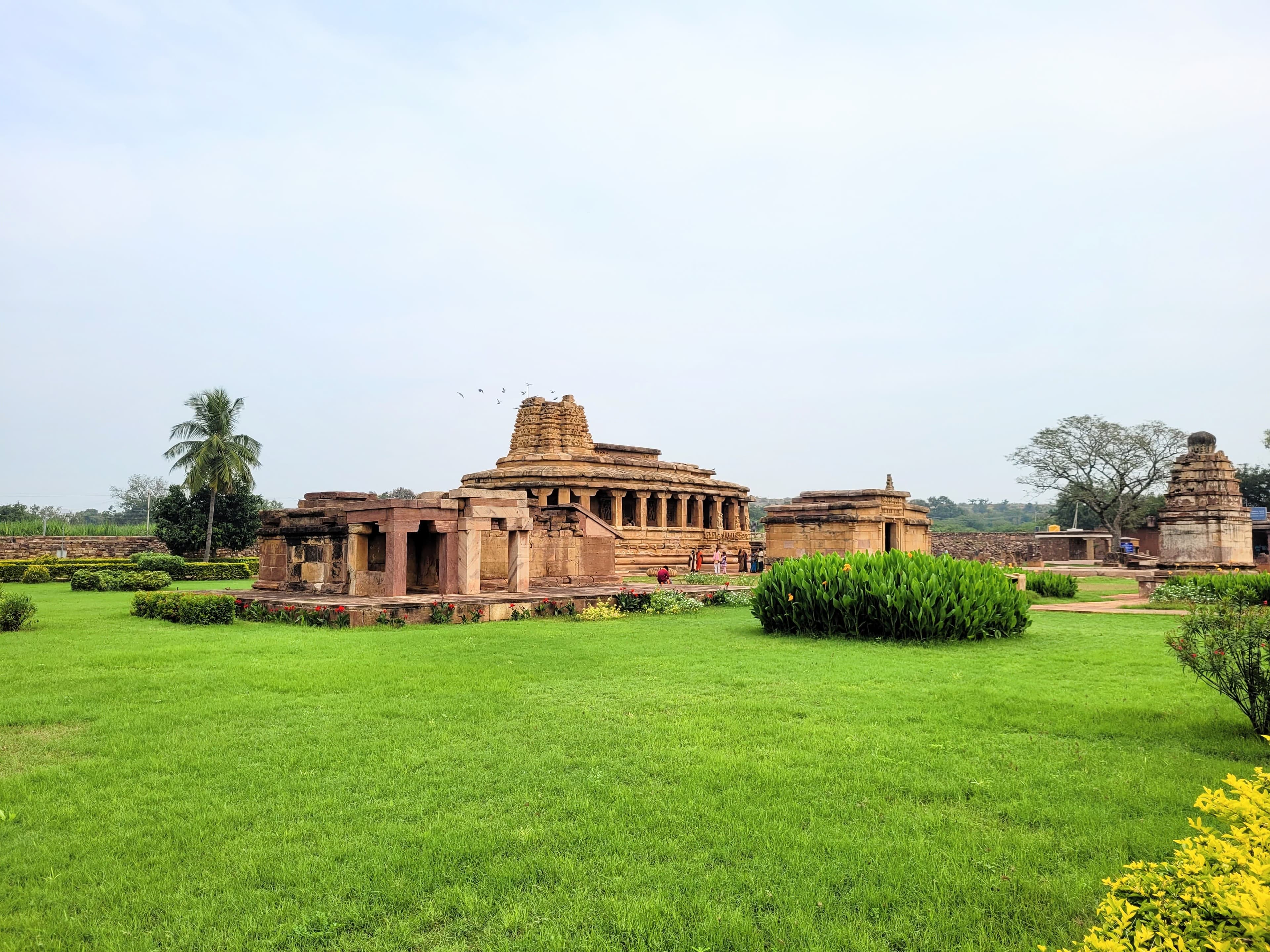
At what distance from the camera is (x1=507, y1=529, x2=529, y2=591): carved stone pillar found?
50.3 feet

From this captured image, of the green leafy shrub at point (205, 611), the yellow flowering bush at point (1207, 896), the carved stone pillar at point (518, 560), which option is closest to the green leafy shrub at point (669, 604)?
the carved stone pillar at point (518, 560)

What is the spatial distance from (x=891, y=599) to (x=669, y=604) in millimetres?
5264

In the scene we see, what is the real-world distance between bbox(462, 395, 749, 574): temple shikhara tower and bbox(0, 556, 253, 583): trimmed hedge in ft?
30.3

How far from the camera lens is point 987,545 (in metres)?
44.9

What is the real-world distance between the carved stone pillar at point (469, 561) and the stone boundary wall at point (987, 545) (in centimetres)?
3083

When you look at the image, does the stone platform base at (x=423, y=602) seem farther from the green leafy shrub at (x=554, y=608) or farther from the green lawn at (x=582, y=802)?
the green lawn at (x=582, y=802)

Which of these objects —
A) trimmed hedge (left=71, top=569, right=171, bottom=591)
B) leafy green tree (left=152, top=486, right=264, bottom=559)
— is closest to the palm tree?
leafy green tree (left=152, top=486, right=264, bottom=559)

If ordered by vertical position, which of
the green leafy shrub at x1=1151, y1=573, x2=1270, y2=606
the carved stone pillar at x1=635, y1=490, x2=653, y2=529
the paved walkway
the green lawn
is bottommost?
the paved walkway

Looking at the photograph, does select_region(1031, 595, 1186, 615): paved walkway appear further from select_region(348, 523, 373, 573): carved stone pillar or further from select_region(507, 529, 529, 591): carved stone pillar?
select_region(348, 523, 373, 573): carved stone pillar

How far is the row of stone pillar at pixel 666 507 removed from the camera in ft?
101

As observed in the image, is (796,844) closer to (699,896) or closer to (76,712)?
(699,896)

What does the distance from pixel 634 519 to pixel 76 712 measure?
89.8 ft

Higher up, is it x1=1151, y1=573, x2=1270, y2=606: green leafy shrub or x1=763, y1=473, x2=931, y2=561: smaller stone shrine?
x1=763, y1=473, x2=931, y2=561: smaller stone shrine

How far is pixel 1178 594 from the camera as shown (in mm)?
15352
